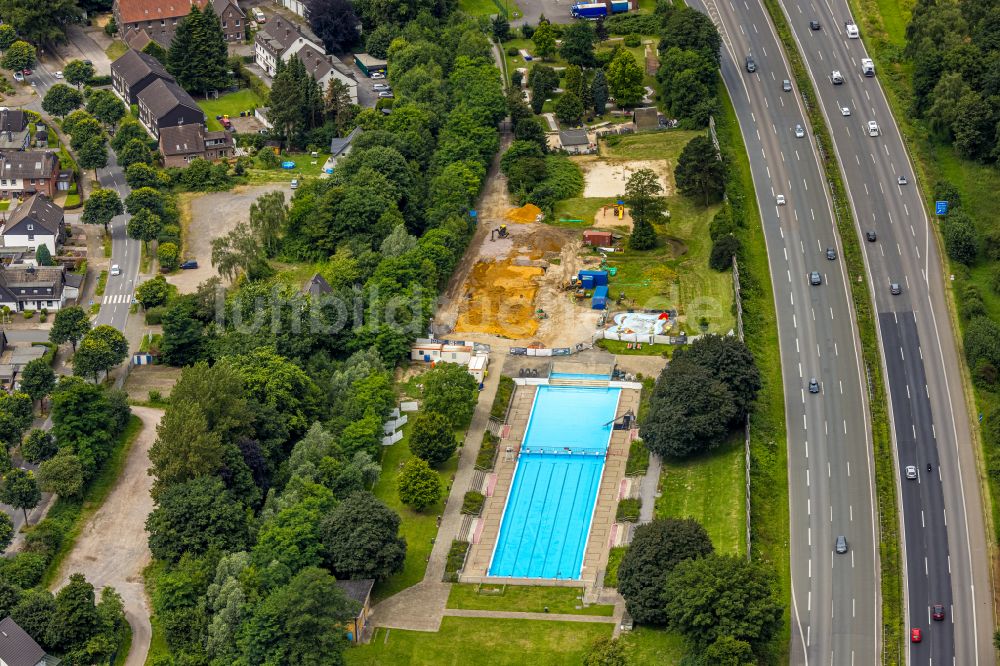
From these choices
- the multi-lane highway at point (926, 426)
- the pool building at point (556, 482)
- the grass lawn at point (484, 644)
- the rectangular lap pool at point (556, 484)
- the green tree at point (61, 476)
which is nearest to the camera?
the grass lawn at point (484, 644)

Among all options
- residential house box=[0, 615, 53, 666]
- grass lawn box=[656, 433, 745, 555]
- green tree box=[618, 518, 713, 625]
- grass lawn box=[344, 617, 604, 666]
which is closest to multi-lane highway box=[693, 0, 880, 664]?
grass lawn box=[656, 433, 745, 555]

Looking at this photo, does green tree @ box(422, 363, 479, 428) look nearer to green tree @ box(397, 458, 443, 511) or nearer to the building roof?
green tree @ box(397, 458, 443, 511)

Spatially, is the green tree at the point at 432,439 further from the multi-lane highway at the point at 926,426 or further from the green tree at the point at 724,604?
the multi-lane highway at the point at 926,426

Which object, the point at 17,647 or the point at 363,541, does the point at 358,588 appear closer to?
the point at 363,541

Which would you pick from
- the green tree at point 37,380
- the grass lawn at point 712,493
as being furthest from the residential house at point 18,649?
the grass lawn at point 712,493

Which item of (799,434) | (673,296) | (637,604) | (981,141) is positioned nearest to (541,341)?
(673,296)

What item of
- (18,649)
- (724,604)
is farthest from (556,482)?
(18,649)

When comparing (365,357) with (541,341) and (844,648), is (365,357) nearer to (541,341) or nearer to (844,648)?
(541,341)
